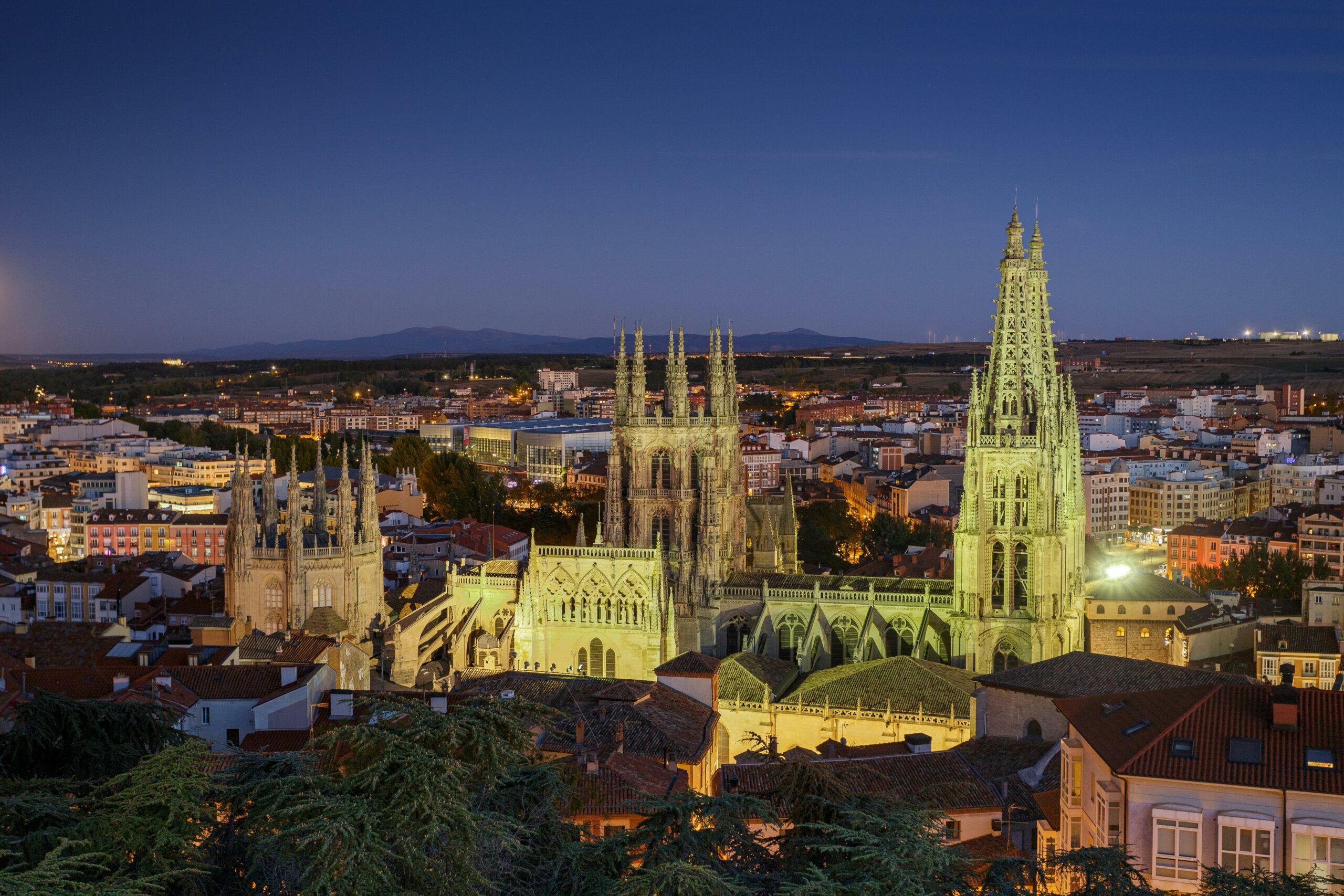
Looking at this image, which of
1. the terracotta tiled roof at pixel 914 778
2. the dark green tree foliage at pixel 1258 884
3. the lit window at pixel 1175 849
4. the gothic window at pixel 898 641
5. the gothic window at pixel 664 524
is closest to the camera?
the dark green tree foliage at pixel 1258 884

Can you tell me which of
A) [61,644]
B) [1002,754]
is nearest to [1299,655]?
[1002,754]

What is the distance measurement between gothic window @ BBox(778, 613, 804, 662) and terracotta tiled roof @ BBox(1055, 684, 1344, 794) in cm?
2151

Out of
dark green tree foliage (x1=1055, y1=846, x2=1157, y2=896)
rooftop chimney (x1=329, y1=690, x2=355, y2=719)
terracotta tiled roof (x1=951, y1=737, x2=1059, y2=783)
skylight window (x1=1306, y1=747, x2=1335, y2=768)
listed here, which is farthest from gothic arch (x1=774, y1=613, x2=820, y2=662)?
dark green tree foliage (x1=1055, y1=846, x2=1157, y2=896)

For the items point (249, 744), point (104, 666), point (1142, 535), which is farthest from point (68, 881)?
point (1142, 535)

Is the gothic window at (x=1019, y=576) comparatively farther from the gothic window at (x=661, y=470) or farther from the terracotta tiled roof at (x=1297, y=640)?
the gothic window at (x=661, y=470)

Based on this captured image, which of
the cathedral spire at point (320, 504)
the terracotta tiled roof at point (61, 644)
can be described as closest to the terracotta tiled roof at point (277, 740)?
the terracotta tiled roof at point (61, 644)

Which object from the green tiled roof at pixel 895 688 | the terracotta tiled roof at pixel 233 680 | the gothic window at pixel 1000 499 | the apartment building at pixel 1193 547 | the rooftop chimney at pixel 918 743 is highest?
the gothic window at pixel 1000 499

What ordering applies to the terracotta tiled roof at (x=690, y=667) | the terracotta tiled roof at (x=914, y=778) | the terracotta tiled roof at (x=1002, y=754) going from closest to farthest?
1. the terracotta tiled roof at (x=914, y=778)
2. the terracotta tiled roof at (x=1002, y=754)
3. the terracotta tiled roof at (x=690, y=667)

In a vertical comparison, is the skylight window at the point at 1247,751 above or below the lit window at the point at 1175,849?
above

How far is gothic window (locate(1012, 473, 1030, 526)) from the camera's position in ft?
146

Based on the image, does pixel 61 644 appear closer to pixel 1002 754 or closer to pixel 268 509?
pixel 268 509

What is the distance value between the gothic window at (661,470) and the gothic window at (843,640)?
8313 millimetres

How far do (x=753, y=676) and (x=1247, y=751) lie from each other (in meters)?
19.4

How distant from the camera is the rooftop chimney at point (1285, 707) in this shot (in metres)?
22.5
